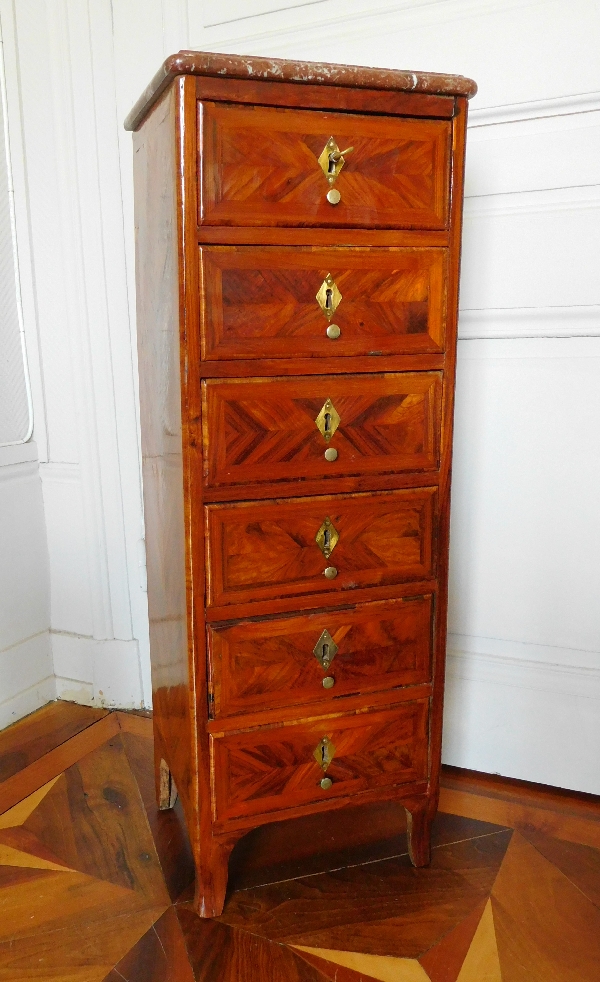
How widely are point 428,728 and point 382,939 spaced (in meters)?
0.39

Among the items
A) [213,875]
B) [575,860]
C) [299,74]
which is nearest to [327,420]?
[299,74]

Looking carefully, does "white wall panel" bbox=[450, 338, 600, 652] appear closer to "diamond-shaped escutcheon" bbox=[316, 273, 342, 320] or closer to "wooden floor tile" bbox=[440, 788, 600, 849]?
"wooden floor tile" bbox=[440, 788, 600, 849]

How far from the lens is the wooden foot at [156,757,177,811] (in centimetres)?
175

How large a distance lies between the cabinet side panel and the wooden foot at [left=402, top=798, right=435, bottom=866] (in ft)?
1.56

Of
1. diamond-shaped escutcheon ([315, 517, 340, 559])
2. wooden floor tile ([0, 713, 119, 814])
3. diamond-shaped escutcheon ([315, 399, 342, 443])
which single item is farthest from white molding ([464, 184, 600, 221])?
wooden floor tile ([0, 713, 119, 814])

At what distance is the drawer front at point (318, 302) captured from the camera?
124 centimetres

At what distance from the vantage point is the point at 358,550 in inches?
55.2

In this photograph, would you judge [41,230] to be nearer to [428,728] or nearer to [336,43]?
[336,43]

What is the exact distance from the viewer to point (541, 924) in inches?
55.9

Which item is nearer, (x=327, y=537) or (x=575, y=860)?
(x=327, y=537)

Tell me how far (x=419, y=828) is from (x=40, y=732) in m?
1.12

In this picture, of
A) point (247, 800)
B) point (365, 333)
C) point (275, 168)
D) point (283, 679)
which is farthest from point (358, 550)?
point (275, 168)

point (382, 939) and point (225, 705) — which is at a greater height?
point (225, 705)

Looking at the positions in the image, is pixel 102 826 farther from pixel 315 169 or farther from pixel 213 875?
pixel 315 169
